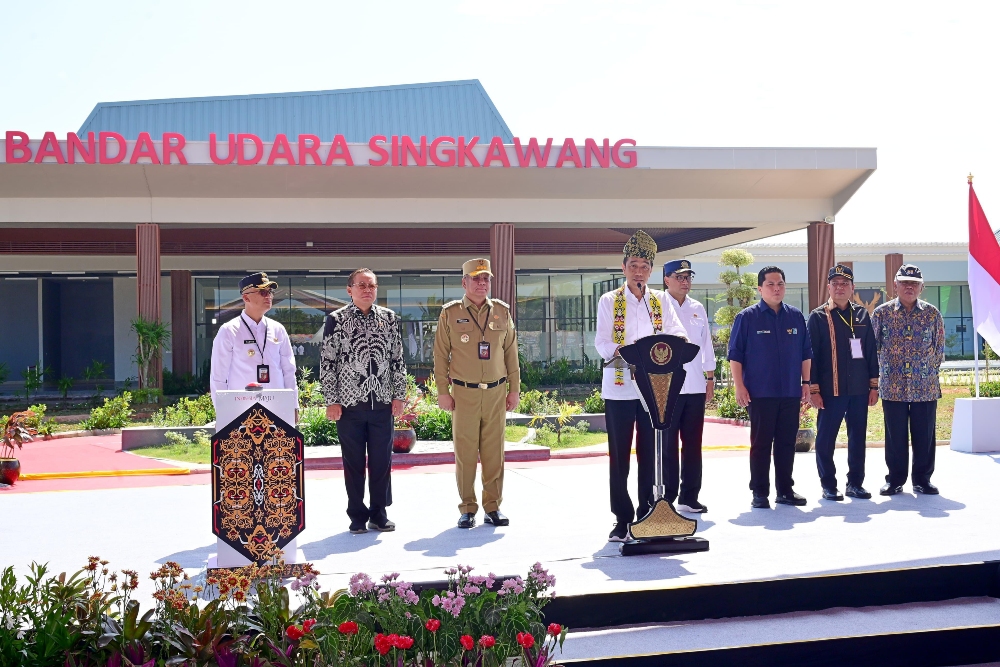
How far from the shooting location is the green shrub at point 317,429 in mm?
12758

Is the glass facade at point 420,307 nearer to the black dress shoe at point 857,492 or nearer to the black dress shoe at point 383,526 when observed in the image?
the black dress shoe at point 857,492

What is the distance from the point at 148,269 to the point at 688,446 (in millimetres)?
17289

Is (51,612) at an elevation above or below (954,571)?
above

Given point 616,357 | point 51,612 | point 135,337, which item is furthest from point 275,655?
point 135,337

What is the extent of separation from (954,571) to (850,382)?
2.89 meters

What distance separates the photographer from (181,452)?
41.5 feet

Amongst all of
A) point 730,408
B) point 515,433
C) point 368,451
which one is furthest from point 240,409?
point 730,408

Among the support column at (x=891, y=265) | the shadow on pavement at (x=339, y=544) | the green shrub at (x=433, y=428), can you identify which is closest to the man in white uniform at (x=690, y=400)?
the shadow on pavement at (x=339, y=544)

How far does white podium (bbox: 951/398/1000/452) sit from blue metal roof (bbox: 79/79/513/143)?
24.5 meters

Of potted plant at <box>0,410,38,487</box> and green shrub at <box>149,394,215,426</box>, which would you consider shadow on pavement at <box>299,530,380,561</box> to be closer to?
potted plant at <box>0,410,38,487</box>

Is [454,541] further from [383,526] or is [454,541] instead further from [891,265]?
[891,265]

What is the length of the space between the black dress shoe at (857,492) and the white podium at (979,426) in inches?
147

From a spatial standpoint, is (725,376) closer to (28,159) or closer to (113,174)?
(113,174)

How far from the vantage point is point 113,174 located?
19781 mm
